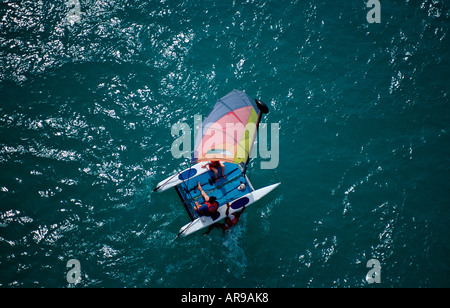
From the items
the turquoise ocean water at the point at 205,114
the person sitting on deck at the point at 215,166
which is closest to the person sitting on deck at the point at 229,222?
the turquoise ocean water at the point at 205,114

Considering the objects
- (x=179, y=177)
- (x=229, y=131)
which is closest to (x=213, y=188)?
(x=179, y=177)

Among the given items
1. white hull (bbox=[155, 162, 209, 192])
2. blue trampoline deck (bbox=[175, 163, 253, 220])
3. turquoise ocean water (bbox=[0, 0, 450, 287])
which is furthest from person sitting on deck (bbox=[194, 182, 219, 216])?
white hull (bbox=[155, 162, 209, 192])

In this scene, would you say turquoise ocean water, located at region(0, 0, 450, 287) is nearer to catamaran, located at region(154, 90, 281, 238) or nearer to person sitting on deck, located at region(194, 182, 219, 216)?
catamaran, located at region(154, 90, 281, 238)

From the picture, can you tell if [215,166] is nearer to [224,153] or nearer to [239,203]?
[224,153]

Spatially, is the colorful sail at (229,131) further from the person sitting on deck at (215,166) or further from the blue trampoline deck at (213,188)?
the blue trampoline deck at (213,188)

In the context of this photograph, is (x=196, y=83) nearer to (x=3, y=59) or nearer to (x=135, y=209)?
(x=135, y=209)

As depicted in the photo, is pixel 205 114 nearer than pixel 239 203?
No

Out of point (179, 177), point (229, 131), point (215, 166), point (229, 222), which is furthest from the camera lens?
point (215, 166)
